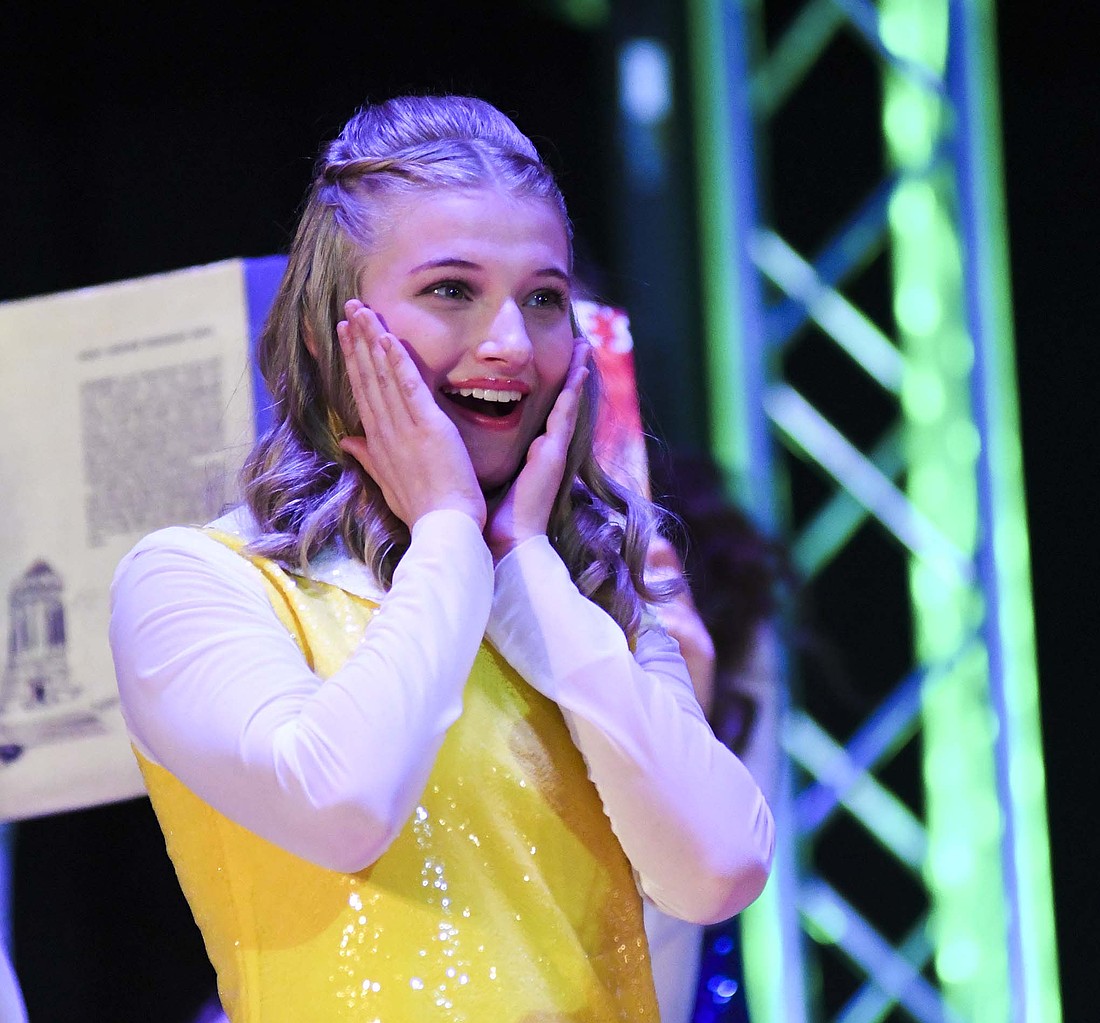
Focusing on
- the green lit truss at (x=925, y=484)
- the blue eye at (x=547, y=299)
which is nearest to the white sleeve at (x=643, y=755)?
the blue eye at (x=547, y=299)

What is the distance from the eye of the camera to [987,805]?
2.88 metres

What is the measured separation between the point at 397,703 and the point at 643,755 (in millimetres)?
214

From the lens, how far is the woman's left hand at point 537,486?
1350mm

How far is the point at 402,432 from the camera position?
1.30 meters

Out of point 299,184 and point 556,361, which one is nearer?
point 556,361

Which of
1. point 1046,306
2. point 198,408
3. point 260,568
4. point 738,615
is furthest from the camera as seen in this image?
point 1046,306

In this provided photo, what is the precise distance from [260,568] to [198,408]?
561mm

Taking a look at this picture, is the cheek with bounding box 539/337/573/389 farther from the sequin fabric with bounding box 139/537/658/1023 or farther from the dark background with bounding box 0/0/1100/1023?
the dark background with bounding box 0/0/1100/1023

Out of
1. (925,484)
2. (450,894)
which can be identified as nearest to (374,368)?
(450,894)

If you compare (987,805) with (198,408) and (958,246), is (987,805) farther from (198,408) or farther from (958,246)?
(198,408)

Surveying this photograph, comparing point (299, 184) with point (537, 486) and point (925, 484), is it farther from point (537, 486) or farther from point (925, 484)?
point (537, 486)

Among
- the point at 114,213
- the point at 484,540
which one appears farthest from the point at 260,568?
the point at 114,213

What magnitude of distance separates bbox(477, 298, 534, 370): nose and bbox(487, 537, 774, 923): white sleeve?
6.8 inches

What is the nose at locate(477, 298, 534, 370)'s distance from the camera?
132 cm
